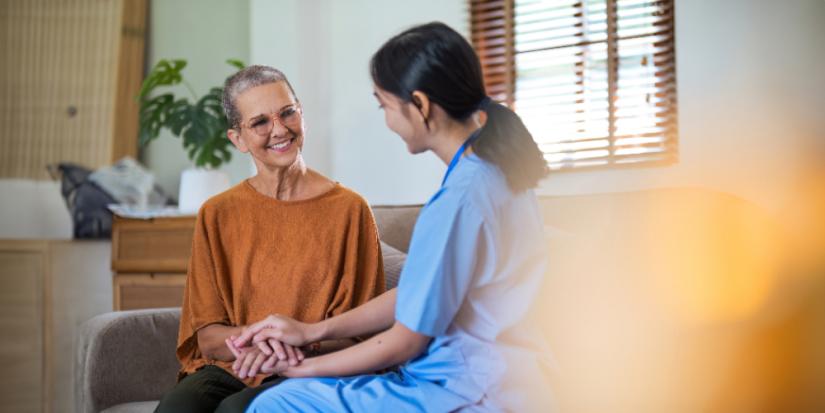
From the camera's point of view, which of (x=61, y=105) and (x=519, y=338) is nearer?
(x=519, y=338)

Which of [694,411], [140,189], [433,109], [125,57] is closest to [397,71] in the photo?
[433,109]

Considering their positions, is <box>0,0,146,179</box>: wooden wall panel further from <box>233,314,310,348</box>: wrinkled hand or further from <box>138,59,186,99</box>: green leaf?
<box>233,314,310,348</box>: wrinkled hand

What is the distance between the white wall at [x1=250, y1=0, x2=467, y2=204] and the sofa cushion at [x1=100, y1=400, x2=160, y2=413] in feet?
6.37

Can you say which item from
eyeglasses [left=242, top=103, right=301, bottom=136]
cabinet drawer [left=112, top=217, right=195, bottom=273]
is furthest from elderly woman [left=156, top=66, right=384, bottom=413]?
cabinet drawer [left=112, top=217, right=195, bottom=273]

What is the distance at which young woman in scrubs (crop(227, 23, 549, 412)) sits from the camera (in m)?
1.38

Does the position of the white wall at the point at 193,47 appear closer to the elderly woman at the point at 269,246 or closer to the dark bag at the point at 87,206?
the dark bag at the point at 87,206

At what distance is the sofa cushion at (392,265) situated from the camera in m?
2.26

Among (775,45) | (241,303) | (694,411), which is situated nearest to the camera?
(694,411)

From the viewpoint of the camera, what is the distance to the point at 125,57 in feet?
13.9

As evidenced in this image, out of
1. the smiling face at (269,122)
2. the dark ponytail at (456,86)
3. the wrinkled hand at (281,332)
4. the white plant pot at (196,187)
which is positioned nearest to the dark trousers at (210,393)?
the wrinkled hand at (281,332)

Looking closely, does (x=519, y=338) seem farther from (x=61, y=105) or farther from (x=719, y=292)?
(x=61, y=105)

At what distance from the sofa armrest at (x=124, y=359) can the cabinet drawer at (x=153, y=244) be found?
3.94ft

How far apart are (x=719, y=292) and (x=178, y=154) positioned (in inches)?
126

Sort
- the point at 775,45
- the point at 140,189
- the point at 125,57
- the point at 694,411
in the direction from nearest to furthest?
the point at 694,411 → the point at 775,45 → the point at 140,189 → the point at 125,57
